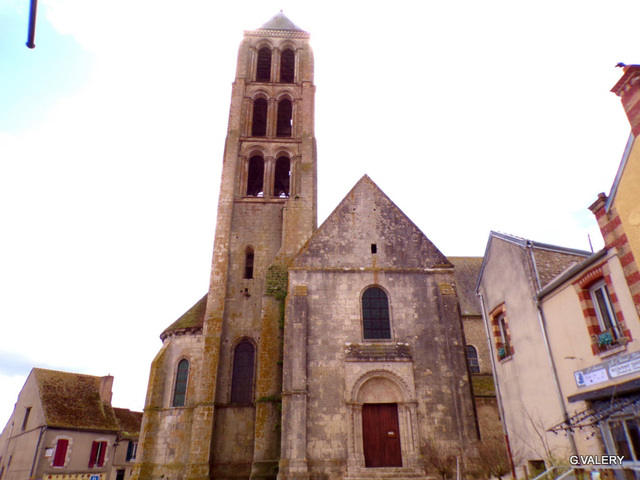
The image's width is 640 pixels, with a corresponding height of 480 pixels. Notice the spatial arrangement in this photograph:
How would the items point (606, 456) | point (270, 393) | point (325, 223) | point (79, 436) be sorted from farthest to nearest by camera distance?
1. point (79, 436)
2. point (325, 223)
3. point (270, 393)
4. point (606, 456)

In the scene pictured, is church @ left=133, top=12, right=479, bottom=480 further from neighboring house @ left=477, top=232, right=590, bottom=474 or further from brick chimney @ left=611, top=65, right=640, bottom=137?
brick chimney @ left=611, top=65, right=640, bottom=137

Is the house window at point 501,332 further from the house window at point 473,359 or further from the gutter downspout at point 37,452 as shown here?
the gutter downspout at point 37,452

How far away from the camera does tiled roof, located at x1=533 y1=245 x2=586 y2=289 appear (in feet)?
34.1

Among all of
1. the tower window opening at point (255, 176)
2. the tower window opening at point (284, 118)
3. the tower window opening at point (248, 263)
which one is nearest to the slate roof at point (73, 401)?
the tower window opening at point (248, 263)

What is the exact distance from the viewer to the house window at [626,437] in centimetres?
739

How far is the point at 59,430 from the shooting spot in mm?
23328

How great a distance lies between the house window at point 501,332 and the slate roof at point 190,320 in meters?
12.0

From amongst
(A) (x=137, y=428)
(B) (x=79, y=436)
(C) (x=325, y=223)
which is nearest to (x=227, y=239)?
(C) (x=325, y=223)

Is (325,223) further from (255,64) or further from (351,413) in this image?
(255,64)

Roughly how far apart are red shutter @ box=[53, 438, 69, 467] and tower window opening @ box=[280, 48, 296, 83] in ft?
77.9

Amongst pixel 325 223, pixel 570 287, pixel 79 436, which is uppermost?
pixel 325 223

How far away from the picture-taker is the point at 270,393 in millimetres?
15141

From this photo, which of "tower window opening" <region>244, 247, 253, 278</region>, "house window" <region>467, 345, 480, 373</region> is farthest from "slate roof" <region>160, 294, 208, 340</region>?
"house window" <region>467, 345, 480, 373</region>

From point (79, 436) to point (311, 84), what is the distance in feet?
77.8
